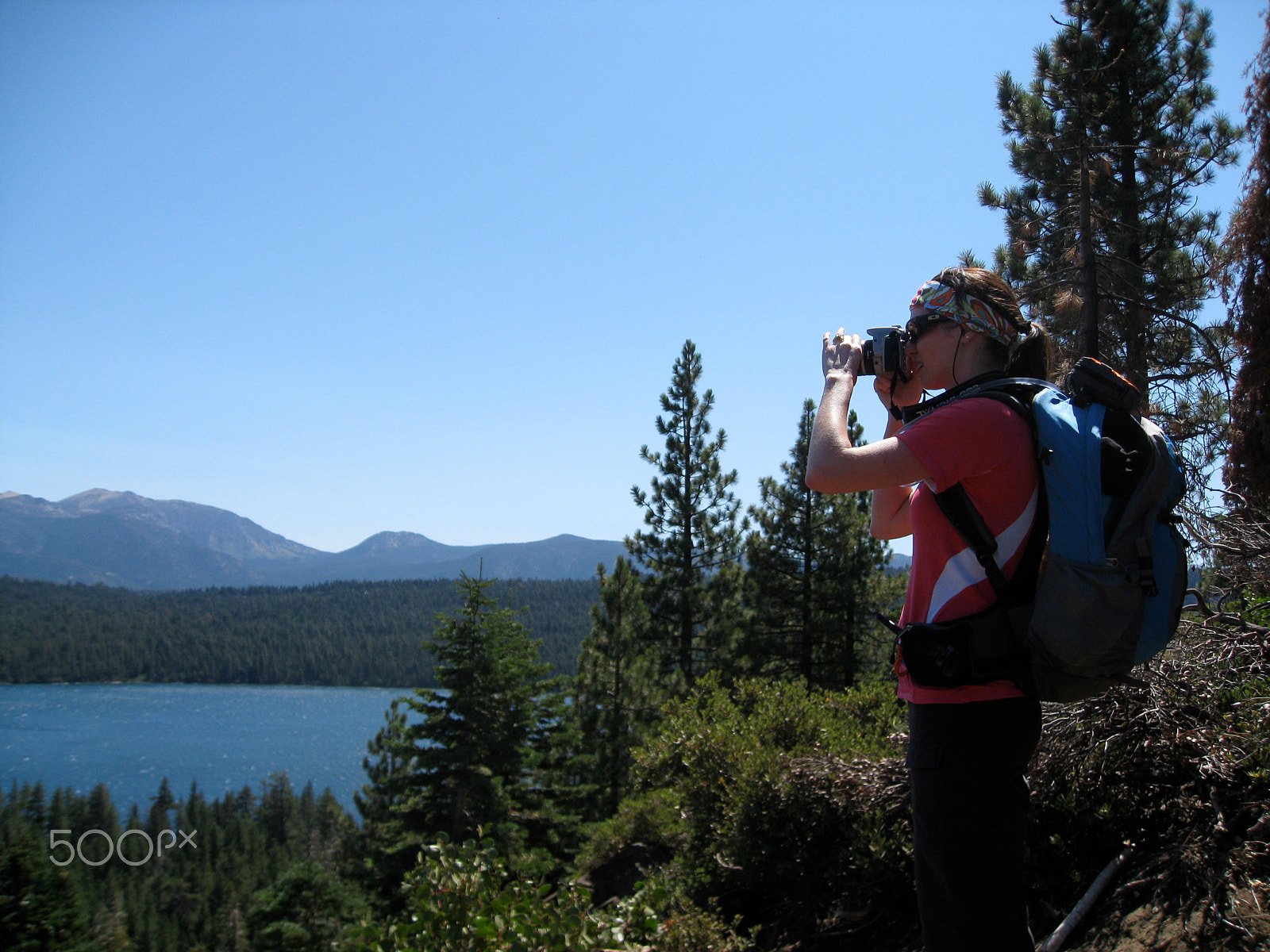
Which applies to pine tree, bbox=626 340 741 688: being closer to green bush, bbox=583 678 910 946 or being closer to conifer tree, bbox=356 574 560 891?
conifer tree, bbox=356 574 560 891

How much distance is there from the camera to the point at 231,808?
7444cm

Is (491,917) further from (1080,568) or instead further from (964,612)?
(1080,568)

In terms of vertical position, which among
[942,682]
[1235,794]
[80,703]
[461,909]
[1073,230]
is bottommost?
[80,703]

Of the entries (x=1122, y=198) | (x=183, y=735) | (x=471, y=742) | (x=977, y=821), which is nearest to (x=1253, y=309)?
(x=1122, y=198)

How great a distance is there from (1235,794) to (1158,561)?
6.12 feet

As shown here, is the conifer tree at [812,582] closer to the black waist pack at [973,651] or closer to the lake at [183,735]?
the black waist pack at [973,651]

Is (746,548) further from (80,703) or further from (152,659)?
(152,659)

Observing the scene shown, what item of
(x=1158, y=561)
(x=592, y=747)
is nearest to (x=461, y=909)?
(x=1158, y=561)

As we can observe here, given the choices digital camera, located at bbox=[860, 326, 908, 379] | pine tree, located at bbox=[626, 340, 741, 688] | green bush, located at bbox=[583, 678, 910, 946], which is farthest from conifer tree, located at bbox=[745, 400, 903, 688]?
digital camera, located at bbox=[860, 326, 908, 379]

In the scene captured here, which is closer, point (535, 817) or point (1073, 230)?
point (1073, 230)

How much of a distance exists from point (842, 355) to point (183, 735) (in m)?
153

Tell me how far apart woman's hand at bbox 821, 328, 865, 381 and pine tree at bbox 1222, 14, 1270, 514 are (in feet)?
17.3

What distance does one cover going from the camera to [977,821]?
4.81ft

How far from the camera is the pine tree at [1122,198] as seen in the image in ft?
25.2
